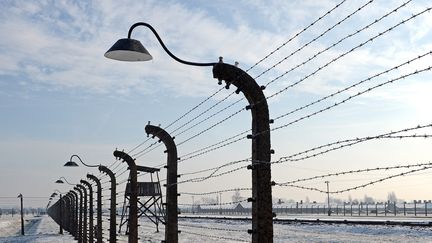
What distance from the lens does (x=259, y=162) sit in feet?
21.1

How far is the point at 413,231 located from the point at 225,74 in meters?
33.1

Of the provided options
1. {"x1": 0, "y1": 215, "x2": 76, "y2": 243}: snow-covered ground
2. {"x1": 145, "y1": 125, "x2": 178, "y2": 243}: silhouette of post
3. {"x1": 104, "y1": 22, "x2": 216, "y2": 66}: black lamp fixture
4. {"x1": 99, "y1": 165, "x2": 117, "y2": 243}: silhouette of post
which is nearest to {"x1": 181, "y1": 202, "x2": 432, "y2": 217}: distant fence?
{"x1": 0, "y1": 215, "x2": 76, "y2": 243}: snow-covered ground

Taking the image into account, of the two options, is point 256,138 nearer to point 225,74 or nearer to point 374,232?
point 225,74

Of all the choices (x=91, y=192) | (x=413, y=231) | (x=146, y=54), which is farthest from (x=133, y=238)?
(x=413, y=231)

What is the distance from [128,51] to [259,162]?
2841mm

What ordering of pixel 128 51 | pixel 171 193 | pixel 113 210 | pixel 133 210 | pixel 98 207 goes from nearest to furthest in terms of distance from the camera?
pixel 128 51 < pixel 171 193 < pixel 133 210 < pixel 113 210 < pixel 98 207

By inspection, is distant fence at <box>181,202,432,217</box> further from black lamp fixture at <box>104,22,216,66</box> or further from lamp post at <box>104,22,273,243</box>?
lamp post at <box>104,22,273,243</box>

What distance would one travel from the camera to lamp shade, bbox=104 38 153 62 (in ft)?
26.1

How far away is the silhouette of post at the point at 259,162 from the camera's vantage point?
6.36 meters

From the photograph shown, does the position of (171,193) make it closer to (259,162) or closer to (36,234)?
(259,162)

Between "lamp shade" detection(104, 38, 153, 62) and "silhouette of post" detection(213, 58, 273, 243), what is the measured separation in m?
1.98

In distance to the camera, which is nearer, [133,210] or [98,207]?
[133,210]

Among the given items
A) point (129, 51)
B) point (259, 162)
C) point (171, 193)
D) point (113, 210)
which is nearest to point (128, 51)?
point (129, 51)

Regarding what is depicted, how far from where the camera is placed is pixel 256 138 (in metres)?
6.52
